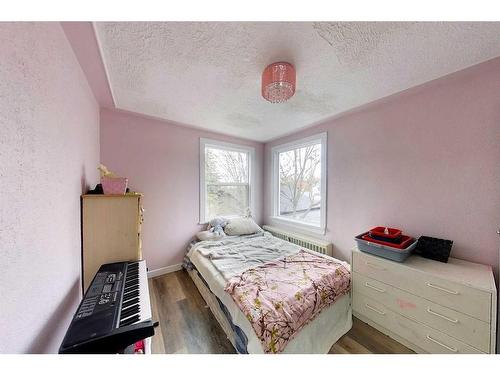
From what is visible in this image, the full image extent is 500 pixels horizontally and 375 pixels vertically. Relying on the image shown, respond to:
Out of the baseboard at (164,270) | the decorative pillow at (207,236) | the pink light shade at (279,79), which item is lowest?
the baseboard at (164,270)

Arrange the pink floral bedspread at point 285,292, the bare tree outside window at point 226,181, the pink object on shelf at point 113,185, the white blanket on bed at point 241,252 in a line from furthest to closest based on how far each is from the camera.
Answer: the bare tree outside window at point 226,181, the white blanket on bed at point 241,252, the pink object on shelf at point 113,185, the pink floral bedspread at point 285,292

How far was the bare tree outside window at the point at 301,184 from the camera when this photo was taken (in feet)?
8.82

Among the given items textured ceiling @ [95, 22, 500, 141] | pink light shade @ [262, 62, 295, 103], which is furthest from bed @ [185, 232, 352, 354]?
textured ceiling @ [95, 22, 500, 141]

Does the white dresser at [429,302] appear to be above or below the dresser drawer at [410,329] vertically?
above

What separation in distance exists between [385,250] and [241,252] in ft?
4.80

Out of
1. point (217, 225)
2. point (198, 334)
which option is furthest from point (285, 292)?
point (217, 225)

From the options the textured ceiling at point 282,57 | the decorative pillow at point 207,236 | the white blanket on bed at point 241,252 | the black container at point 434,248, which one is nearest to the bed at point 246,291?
the white blanket on bed at point 241,252

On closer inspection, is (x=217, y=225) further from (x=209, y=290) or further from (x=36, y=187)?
(x=36, y=187)

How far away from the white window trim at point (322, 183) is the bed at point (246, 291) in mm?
515

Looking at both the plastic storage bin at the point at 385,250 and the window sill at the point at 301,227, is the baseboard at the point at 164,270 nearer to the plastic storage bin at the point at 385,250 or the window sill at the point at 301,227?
the window sill at the point at 301,227

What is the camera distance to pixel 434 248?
4.80 feet
